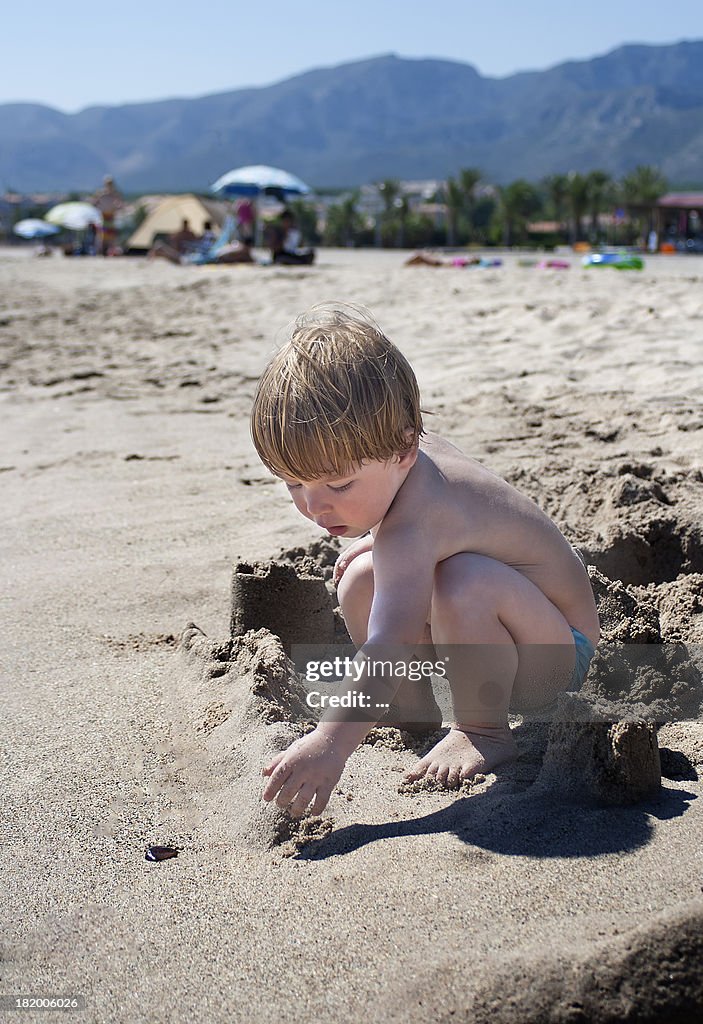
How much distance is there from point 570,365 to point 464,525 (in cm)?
321

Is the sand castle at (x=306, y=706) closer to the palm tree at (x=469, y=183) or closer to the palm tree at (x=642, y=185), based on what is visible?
the palm tree at (x=642, y=185)

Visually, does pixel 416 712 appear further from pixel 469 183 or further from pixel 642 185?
pixel 469 183

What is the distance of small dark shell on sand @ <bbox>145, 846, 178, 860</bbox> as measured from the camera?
155cm

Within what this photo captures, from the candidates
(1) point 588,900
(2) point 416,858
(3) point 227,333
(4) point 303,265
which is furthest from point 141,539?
(4) point 303,265

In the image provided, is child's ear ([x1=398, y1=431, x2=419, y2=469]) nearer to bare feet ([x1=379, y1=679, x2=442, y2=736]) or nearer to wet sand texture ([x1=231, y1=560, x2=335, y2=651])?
bare feet ([x1=379, y1=679, x2=442, y2=736])

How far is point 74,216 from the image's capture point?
88.4 ft

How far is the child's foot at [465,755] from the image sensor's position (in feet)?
5.62

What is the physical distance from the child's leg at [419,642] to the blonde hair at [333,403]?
259mm

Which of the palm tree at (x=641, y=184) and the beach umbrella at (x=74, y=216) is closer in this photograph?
the beach umbrella at (x=74, y=216)

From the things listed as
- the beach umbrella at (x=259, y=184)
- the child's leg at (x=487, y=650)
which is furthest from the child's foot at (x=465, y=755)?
the beach umbrella at (x=259, y=184)

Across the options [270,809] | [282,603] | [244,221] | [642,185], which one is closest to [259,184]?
[244,221]

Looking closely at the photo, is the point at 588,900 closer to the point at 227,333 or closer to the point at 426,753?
the point at 426,753

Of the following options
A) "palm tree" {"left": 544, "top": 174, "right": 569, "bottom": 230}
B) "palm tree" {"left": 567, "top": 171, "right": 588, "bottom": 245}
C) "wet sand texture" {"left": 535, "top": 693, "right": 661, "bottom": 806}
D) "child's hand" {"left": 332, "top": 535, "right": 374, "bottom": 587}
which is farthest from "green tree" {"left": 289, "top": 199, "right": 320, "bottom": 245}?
"wet sand texture" {"left": 535, "top": 693, "right": 661, "bottom": 806}

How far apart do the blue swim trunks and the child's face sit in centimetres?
48
